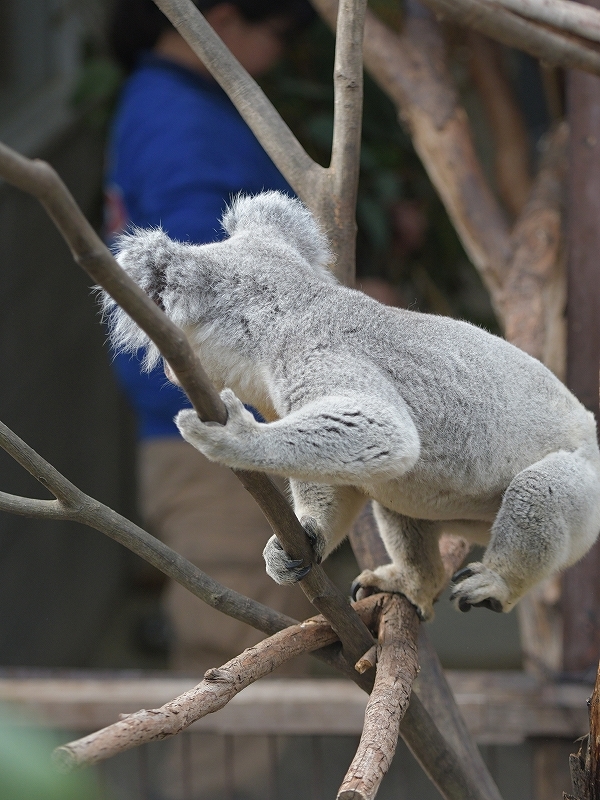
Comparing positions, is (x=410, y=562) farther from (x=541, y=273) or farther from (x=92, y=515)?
(x=541, y=273)

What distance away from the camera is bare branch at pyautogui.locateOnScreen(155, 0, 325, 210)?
146cm

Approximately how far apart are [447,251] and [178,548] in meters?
1.59

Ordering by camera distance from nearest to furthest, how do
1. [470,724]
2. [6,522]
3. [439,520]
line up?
1. [439,520]
2. [470,724]
3. [6,522]

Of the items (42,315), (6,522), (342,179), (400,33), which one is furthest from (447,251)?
(342,179)

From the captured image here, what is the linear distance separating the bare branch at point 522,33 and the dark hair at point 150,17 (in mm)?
825

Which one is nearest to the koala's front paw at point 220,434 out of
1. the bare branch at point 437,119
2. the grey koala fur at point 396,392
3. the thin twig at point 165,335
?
the thin twig at point 165,335

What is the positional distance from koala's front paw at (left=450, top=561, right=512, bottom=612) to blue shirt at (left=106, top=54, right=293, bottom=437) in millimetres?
1101

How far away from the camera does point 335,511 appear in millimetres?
1321

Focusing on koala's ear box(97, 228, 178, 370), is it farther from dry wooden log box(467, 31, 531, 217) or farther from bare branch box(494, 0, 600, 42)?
dry wooden log box(467, 31, 531, 217)

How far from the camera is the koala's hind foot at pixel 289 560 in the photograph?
1.08m

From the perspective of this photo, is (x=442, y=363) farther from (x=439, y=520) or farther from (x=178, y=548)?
(x=178, y=548)

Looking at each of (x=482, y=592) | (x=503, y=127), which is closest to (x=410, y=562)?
(x=482, y=592)

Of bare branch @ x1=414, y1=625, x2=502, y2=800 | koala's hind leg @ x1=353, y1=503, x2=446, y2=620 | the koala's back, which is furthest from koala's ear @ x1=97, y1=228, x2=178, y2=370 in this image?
bare branch @ x1=414, y1=625, x2=502, y2=800

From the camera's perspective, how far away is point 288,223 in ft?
4.59
